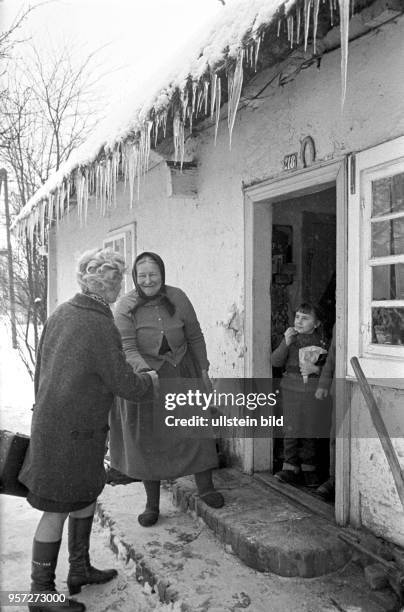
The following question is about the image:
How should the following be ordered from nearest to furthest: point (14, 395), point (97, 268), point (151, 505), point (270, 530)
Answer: point (97, 268)
point (270, 530)
point (151, 505)
point (14, 395)

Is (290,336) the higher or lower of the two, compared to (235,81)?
lower

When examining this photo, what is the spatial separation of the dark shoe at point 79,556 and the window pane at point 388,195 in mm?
2266

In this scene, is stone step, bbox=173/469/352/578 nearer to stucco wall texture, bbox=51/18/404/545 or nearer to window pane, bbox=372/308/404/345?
stucco wall texture, bbox=51/18/404/545

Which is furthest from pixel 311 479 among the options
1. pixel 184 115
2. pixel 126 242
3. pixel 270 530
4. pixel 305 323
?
pixel 126 242

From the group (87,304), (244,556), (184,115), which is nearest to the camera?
(87,304)

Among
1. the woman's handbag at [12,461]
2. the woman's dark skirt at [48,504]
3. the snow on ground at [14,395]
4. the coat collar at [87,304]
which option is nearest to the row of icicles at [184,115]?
the coat collar at [87,304]

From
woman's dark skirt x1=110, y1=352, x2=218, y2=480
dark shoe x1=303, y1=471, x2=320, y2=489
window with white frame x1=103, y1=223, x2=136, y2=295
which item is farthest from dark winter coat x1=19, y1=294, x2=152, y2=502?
window with white frame x1=103, y1=223, x2=136, y2=295

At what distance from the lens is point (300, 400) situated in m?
4.05

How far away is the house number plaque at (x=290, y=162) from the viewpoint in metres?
3.49

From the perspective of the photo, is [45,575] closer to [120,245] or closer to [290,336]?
[290,336]

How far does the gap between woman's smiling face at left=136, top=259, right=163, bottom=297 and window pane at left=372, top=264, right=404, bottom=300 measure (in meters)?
1.39

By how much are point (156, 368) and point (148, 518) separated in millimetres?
960

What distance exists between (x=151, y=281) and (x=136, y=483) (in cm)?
178

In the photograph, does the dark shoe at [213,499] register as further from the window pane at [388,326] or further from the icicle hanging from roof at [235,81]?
the icicle hanging from roof at [235,81]
